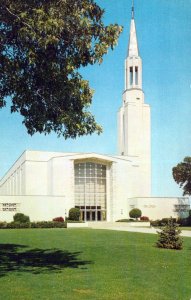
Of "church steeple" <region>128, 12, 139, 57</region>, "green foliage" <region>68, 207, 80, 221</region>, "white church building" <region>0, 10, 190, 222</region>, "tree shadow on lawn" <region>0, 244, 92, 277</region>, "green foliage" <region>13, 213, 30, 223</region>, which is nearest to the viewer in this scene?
"tree shadow on lawn" <region>0, 244, 92, 277</region>


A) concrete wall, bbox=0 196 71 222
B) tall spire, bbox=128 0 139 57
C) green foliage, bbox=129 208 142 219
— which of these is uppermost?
tall spire, bbox=128 0 139 57

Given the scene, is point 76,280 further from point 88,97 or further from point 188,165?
point 188,165

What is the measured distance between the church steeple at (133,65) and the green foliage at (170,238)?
57.4 meters

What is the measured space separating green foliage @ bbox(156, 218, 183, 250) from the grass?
1432 millimetres

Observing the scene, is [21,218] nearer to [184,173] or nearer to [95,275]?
[184,173]

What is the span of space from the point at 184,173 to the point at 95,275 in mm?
49557

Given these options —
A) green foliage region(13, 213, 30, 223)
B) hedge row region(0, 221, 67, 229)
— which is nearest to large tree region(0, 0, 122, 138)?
hedge row region(0, 221, 67, 229)

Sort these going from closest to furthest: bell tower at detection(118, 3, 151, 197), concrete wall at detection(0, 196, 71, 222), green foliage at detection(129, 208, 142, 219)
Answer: concrete wall at detection(0, 196, 71, 222), green foliage at detection(129, 208, 142, 219), bell tower at detection(118, 3, 151, 197)

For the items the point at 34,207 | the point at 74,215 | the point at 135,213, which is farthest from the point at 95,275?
the point at 135,213

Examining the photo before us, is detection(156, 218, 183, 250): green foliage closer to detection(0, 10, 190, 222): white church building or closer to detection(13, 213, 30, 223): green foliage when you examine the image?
detection(13, 213, 30, 223): green foliage

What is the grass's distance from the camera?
350 inches

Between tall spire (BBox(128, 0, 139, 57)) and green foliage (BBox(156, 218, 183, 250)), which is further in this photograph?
tall spire (BBox(128, 0, 139, 57))

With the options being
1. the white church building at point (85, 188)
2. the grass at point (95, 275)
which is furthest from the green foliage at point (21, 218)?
the grass at point (95, 275)

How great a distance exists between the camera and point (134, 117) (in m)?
72.9
